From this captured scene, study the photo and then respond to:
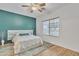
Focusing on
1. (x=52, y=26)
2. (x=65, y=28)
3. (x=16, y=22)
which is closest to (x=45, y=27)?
(x=52, y=26)

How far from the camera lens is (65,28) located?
73.5 inches

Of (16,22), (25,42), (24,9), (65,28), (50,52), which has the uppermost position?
(24,9)

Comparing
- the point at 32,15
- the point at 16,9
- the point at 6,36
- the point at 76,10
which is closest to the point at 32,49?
Answer: the point at 6,36

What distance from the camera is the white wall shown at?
5.61ft

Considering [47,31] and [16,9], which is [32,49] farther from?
[16,9]

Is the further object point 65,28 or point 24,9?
point 65,28

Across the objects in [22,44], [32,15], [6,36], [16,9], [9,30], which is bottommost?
[22,44]

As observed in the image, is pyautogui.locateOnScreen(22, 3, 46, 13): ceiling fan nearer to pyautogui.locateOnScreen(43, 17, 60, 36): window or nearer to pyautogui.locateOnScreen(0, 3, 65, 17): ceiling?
pyautogui.locateOnScreen(0, 3, 65, 17): ceiling

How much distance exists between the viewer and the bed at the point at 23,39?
1.66 metres

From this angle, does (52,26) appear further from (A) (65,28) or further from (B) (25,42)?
(B) (25,42)

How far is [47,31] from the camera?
1.78 m

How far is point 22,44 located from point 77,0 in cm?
128

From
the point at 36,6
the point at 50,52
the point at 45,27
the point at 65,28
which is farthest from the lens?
the point at 65,28

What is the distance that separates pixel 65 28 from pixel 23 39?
94cm
